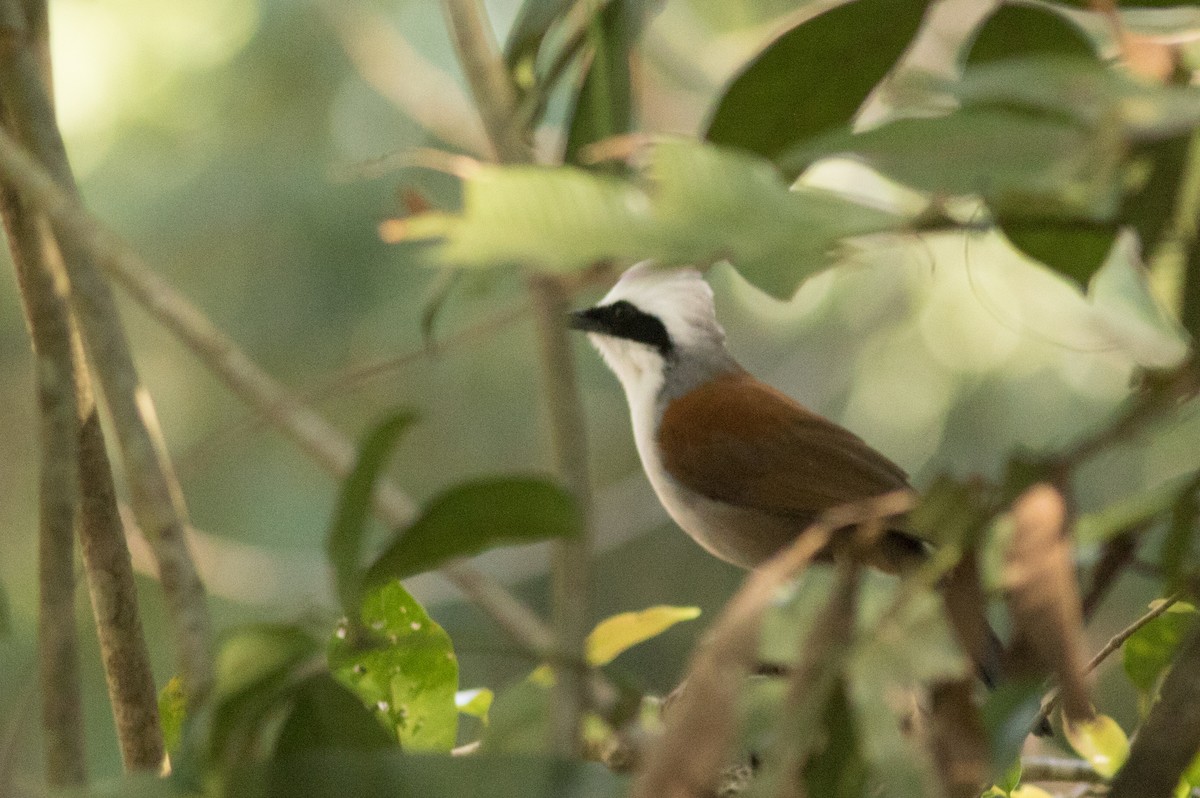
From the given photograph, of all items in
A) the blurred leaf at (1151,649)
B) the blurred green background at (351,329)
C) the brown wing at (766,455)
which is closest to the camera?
the blurred leaf at (1151,649)

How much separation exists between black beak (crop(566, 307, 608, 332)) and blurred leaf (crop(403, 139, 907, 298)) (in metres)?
2.07

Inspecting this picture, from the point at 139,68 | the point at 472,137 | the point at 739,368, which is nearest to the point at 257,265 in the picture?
the point at 139,68

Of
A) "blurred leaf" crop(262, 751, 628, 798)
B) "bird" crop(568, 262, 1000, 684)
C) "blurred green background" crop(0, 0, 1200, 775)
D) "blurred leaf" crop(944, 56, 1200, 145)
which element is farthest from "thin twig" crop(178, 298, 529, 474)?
"blurred green background" crop(0, 0, 1200, 775)

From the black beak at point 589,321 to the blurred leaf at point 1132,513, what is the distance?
193 centimetres

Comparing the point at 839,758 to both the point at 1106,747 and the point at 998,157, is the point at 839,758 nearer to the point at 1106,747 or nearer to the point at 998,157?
the point at 998,157

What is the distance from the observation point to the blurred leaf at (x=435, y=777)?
0.73 meters

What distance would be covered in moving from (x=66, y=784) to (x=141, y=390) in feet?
0.95

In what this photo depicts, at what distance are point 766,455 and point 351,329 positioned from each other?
6.29 metres

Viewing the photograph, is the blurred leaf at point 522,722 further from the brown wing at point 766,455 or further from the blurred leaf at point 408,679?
the brown wing at point 766,455

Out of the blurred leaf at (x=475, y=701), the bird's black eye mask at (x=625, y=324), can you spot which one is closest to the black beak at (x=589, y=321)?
the bird's black eye mask at (x=625, y=324)

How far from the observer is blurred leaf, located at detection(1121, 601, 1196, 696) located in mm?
1209

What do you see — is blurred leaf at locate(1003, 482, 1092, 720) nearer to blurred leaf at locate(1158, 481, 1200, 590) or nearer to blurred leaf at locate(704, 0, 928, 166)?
blurred leaf at locate(1158, 481, 1200, 590)

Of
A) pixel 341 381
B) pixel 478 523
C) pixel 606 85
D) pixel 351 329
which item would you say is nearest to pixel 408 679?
pixel 341 381

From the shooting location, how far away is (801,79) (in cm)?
104
